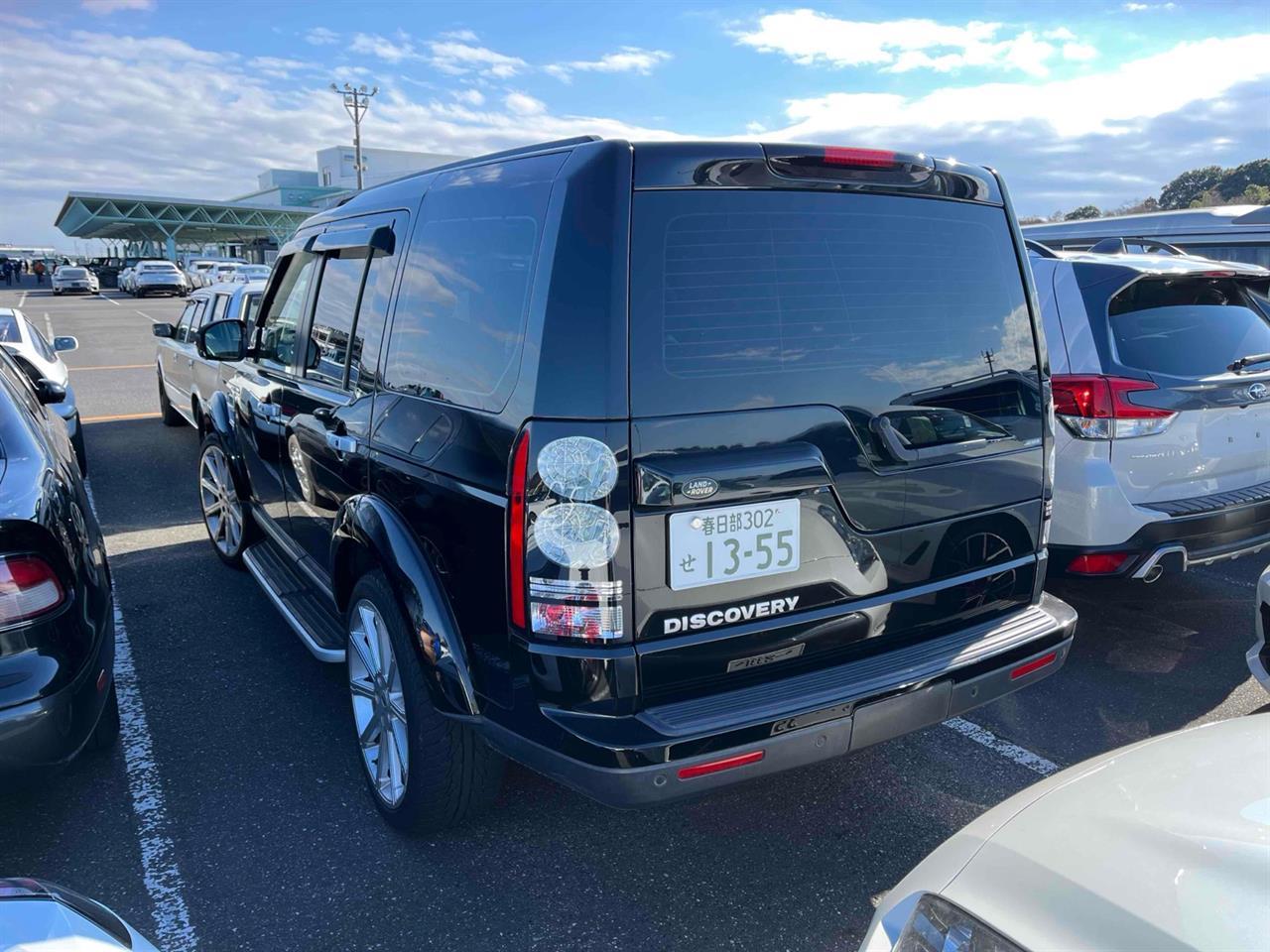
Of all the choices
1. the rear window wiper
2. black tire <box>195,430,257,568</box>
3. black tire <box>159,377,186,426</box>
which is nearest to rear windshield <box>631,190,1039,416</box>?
the rear window wiper

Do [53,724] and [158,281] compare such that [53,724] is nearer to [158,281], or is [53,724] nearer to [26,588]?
[26,588]

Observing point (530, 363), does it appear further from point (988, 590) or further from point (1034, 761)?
point (1034, 761)

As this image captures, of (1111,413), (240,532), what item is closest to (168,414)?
(240,532)

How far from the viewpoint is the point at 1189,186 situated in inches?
1192

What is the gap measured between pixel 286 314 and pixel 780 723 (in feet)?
10.1

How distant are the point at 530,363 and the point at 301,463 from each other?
76.3 inches

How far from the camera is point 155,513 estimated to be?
7.00 m

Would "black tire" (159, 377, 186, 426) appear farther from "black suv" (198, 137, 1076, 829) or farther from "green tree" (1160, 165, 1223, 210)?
"green tree" (1160, 165, 1223, 210)

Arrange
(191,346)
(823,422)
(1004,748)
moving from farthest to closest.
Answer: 1. (191,346)
2. (1004,748)
3. (823,422)

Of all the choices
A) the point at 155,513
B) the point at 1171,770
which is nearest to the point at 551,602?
the point at 1171,770

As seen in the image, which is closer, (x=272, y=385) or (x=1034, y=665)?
(x=1034, y=665)

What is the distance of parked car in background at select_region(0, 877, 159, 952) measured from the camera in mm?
1537

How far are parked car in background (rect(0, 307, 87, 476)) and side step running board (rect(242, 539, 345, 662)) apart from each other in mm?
3887

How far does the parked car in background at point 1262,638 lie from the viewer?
3.20 m
